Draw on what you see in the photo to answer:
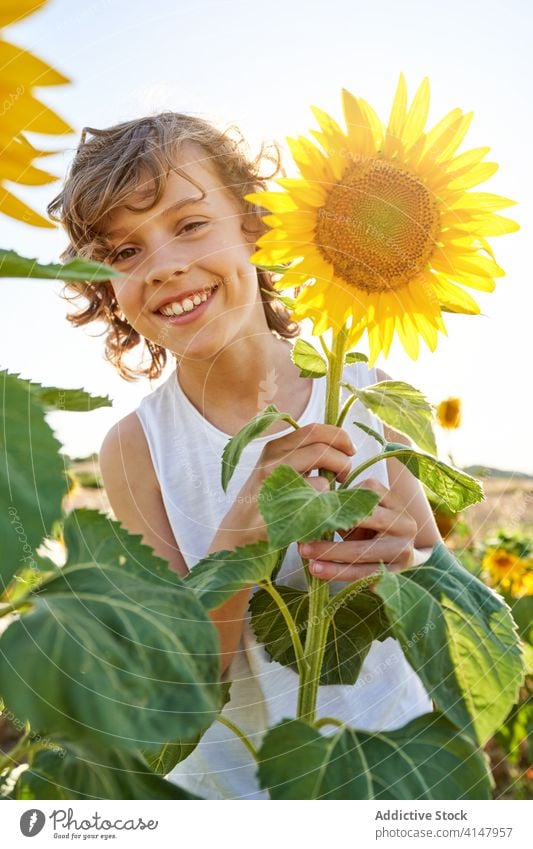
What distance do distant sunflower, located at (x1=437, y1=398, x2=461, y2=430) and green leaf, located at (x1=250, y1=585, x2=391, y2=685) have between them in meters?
0.13

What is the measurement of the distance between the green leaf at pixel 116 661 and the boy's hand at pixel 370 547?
8 cm

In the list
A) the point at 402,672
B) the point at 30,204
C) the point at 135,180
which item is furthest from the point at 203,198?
the point at 402,672

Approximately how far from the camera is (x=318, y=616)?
0.34 metres

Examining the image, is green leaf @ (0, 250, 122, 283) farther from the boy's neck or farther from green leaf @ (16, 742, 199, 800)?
the boy's neck

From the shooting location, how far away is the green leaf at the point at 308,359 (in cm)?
38

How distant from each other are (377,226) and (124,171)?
0.48 feet

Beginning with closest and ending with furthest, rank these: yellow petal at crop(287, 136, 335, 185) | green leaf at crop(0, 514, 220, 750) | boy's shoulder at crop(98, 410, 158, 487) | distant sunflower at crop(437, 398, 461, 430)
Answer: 1. green leaf at crop(0, 514, 220, 750)
2. yellow petal at crop(287, 136, 335, 185)
3. distant sunflower at crop(437, 398, 461, 430)
4. boy's shoulder at crop(98, 410, 158, 487)

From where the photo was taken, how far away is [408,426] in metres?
0.35

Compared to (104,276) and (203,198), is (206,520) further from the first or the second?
(104,276)

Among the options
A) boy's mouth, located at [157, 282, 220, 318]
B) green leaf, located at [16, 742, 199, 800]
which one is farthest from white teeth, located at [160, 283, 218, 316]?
green leaf, located at [16, 742, 199, 800]

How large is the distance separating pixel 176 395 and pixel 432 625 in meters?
0.32

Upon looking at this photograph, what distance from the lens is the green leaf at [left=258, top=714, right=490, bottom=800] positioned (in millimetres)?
290

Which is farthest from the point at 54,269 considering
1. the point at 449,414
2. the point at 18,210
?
Result: the point at 449,414

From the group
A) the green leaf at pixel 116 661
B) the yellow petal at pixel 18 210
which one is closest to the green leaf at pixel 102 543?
the green leaf at pixel 116 661
